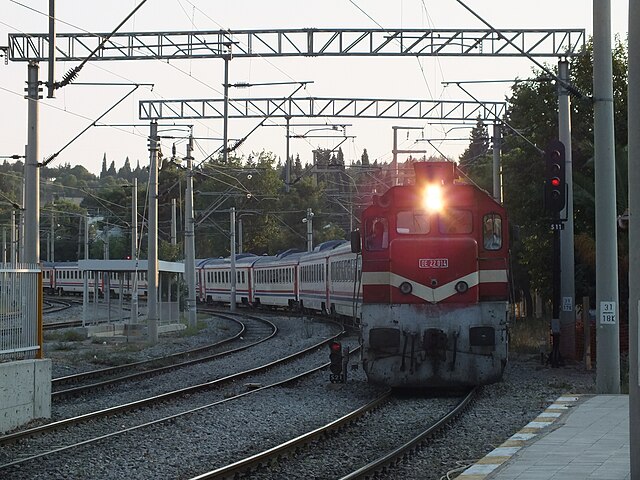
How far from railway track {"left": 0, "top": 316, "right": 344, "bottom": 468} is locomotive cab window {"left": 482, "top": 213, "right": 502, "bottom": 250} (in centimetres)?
496

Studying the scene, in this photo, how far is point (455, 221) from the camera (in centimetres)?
1817

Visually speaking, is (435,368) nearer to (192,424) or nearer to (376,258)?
(376,258)

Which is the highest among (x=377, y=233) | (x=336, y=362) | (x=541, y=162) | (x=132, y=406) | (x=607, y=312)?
(x=541, y=162)

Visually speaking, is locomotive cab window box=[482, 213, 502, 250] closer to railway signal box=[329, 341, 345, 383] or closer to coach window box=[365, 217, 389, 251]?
coach window box=[365, 217, 389, 251]

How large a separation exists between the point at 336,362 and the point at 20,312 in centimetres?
631

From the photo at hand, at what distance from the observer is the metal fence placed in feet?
50.2

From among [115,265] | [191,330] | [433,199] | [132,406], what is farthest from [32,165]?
[191,330]

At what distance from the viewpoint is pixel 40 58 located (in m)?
24.6

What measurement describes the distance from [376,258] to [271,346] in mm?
14225

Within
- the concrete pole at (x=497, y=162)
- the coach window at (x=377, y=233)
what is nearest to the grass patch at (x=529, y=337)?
the concrete pole at (x=497, y=162)

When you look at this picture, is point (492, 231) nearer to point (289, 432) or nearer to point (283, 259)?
point (289, 432)

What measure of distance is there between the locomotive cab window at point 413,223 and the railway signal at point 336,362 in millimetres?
2916

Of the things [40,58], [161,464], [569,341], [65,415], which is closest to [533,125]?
[569,341]

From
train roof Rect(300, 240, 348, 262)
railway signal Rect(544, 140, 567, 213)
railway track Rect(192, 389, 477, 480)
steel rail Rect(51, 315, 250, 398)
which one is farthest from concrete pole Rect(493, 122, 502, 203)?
railway track Rect(192, 389, 477, 480)
